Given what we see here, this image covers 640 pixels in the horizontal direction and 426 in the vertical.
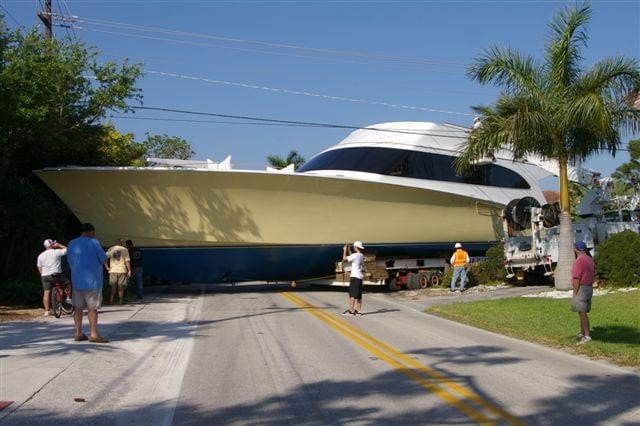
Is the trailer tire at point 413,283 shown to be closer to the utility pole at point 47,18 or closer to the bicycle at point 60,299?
the bicycle at point 60,299

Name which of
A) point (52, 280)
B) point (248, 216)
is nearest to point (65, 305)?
point (52, 280)

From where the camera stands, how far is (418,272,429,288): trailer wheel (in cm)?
2356

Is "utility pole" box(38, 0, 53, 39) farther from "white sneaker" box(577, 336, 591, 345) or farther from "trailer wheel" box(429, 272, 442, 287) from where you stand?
"white sneaker" box(577, 336, 591, 345)

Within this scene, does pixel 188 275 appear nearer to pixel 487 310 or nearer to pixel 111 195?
pixel 111 195

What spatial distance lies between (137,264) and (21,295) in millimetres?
4056

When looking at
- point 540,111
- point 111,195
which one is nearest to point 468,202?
point 540,111

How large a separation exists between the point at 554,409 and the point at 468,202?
17847 millimetres

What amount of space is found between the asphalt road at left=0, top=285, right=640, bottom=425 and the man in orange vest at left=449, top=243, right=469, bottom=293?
8.89m

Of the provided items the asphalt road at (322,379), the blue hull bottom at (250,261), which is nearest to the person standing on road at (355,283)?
the asphalt road at (322,379)

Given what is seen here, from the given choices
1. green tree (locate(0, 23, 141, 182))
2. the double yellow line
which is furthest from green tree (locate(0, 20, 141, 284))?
the double yellow line

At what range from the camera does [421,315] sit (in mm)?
15305

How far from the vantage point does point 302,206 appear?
2123 cm

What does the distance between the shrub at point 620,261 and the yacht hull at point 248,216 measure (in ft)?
18.5

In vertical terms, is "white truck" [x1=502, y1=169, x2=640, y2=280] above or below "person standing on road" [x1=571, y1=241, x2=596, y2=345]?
above
